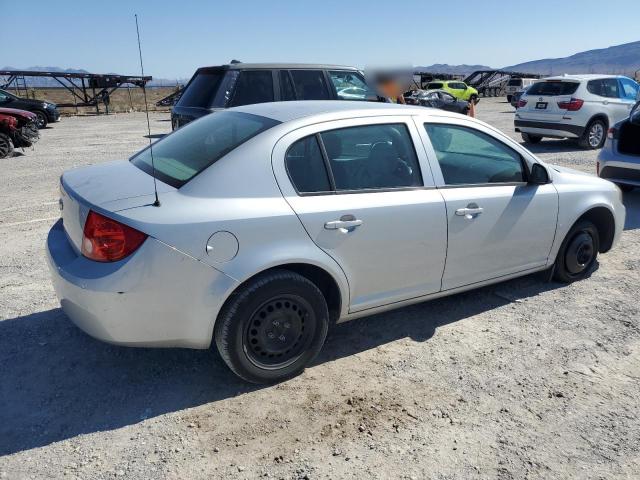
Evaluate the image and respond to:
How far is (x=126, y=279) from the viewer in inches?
103

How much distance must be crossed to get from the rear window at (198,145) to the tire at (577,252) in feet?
9.30

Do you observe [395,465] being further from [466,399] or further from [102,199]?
[102,199]

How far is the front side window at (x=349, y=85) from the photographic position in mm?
8672

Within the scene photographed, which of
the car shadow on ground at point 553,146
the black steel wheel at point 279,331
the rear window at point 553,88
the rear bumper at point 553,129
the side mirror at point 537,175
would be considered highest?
the rear window at point 553,88

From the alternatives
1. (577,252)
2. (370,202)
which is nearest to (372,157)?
(370,202)

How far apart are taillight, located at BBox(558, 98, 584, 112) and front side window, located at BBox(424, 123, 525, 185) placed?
9.20 metres

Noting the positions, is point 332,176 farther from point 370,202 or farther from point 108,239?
point 108,239

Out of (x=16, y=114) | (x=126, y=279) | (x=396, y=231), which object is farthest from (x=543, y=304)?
(x=16, y=114)

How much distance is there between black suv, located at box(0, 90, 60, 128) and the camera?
18.1 meters

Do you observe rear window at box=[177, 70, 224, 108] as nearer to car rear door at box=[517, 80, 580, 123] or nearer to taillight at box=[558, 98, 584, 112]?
car rear door at box=[517, 80, 580, 123]

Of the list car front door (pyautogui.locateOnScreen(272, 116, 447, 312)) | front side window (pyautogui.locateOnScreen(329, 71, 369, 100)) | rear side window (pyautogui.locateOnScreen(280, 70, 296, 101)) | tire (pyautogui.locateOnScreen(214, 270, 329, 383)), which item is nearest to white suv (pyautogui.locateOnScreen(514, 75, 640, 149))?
front side window (pyautogui.locateOnScreen(329, 71, 369, 100))

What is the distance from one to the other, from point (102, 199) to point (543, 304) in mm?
3428

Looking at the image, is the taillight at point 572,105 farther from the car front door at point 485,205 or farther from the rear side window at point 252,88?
the car front door at point 485,205

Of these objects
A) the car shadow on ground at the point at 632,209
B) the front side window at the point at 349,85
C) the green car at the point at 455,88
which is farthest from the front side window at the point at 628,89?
the green car at the point at 455,88
